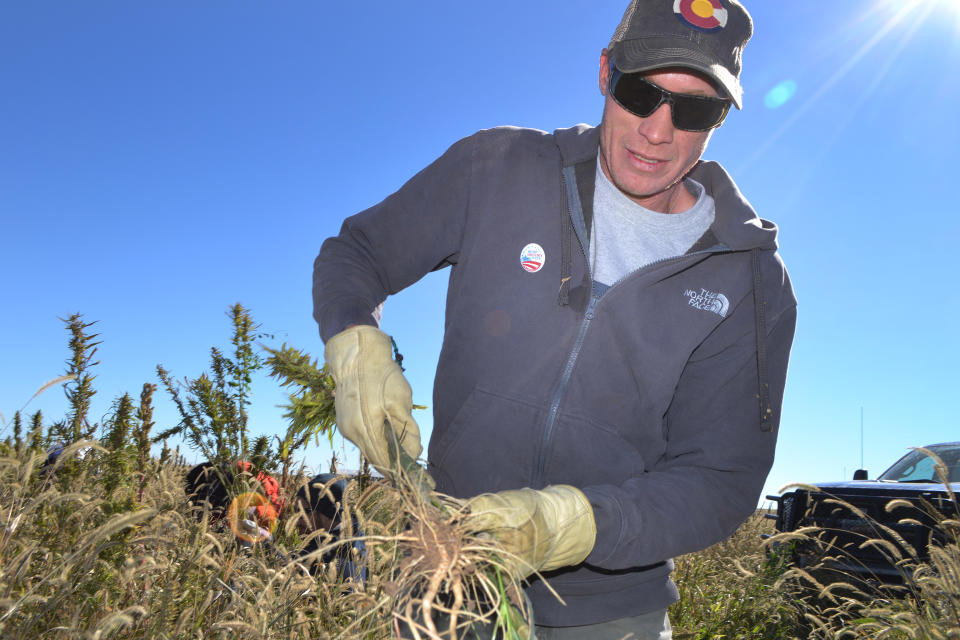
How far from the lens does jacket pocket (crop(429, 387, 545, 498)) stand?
250 centimetres

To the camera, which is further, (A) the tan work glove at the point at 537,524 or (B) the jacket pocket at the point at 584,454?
(B) the jacket pocket at the point at 584,454

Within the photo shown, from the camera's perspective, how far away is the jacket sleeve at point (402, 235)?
8.93 feet

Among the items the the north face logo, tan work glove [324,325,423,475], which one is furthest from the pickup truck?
tan work glove [324,325,423,475]

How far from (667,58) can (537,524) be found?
185 centimetres

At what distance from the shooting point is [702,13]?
2.77 metres

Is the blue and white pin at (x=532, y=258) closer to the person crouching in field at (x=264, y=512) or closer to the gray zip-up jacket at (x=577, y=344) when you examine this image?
the gray zip-up jacket at (x=577, y=344)

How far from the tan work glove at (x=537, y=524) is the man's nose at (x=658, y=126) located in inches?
56.8

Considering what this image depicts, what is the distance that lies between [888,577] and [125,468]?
6.09 meters

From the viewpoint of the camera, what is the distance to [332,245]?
9.09ft

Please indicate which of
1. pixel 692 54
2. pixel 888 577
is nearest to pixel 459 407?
pixel 692 54

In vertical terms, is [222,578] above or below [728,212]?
below

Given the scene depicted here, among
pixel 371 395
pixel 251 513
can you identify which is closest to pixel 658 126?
pixel 371 395

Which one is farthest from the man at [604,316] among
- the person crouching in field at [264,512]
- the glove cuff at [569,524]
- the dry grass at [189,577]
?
the person crouching in field at [264,512]

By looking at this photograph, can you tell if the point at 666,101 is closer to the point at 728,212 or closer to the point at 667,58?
the point at 667,58
